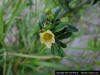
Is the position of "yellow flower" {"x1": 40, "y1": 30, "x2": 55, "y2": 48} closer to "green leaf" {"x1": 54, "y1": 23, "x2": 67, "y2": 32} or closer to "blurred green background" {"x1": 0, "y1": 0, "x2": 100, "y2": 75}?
"green leaf" {"x1": 54, "y1": 23, "x2": 67, "y2": 32}

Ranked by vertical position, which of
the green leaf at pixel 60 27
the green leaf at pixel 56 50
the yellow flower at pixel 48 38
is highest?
the green leaf at pixel 60 27

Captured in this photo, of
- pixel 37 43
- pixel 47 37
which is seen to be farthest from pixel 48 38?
pixel 37 43

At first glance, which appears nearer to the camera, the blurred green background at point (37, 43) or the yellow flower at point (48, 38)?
the yellow flower at point (48, 38)

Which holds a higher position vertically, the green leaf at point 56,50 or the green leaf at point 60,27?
the green leaf at point 60,27

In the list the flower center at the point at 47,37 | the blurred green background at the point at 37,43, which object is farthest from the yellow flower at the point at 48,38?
the blurred green background at the point at 37,43

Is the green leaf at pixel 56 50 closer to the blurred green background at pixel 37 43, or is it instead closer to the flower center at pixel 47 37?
the flower center at pixel 47 37

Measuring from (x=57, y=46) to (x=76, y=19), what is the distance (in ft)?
2.77

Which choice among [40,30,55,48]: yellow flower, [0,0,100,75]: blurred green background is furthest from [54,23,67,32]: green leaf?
[0,0,100,75]: blurred green background

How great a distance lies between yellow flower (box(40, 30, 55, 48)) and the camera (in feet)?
2.37

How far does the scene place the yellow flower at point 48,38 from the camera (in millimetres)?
723

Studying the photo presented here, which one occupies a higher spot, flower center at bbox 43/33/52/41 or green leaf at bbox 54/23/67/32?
green leaf at bbox 54/23/67/32

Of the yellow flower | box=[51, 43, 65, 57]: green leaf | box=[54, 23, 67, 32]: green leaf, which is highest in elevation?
box=[54, 23, 67, 32]: green leaf

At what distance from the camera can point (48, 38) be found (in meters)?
0.75

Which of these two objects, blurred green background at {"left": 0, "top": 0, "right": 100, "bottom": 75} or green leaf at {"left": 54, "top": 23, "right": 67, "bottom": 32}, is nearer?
green leaf at {"left": 54, "top": 23, "right": 67, "bottom": 32}
